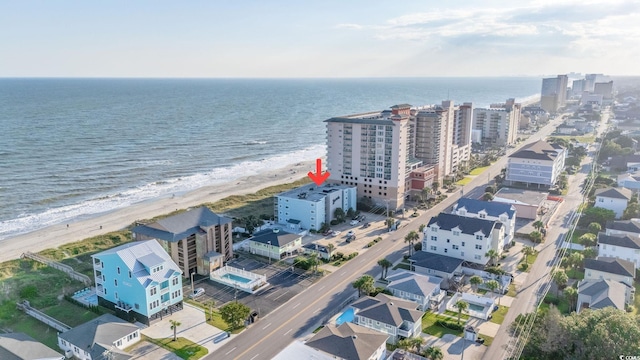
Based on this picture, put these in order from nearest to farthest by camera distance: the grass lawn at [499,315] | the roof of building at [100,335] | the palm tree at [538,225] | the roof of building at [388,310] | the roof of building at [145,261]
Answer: the roof of building at [100,335]
the roof of building at [388,310]
the roof of building at [145,261]
the grass lawn at [499,315]
the palm tree at [538,225]

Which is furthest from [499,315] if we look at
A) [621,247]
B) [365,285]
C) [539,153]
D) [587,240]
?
[539,153]

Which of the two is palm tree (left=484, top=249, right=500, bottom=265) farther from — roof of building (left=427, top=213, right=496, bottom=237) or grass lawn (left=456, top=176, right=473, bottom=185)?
grass lawn (left=456, top=176, right=473, bottom=185)

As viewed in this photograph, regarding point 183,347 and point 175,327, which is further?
point 175,327

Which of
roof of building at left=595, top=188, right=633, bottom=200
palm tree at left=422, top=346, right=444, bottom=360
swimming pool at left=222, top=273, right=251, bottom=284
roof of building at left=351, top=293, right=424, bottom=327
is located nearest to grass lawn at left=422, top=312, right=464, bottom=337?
roof of building at left=351, top=293, right=424, bottom=327

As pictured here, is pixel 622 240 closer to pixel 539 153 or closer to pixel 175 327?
pixel 539 153

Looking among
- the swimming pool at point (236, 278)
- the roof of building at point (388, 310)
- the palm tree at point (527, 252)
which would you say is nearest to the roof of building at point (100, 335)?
the swimming pool at point (236, 278)

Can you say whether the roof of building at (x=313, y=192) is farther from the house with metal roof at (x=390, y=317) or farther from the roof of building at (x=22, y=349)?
the roof of building at (x=22, y=349)
